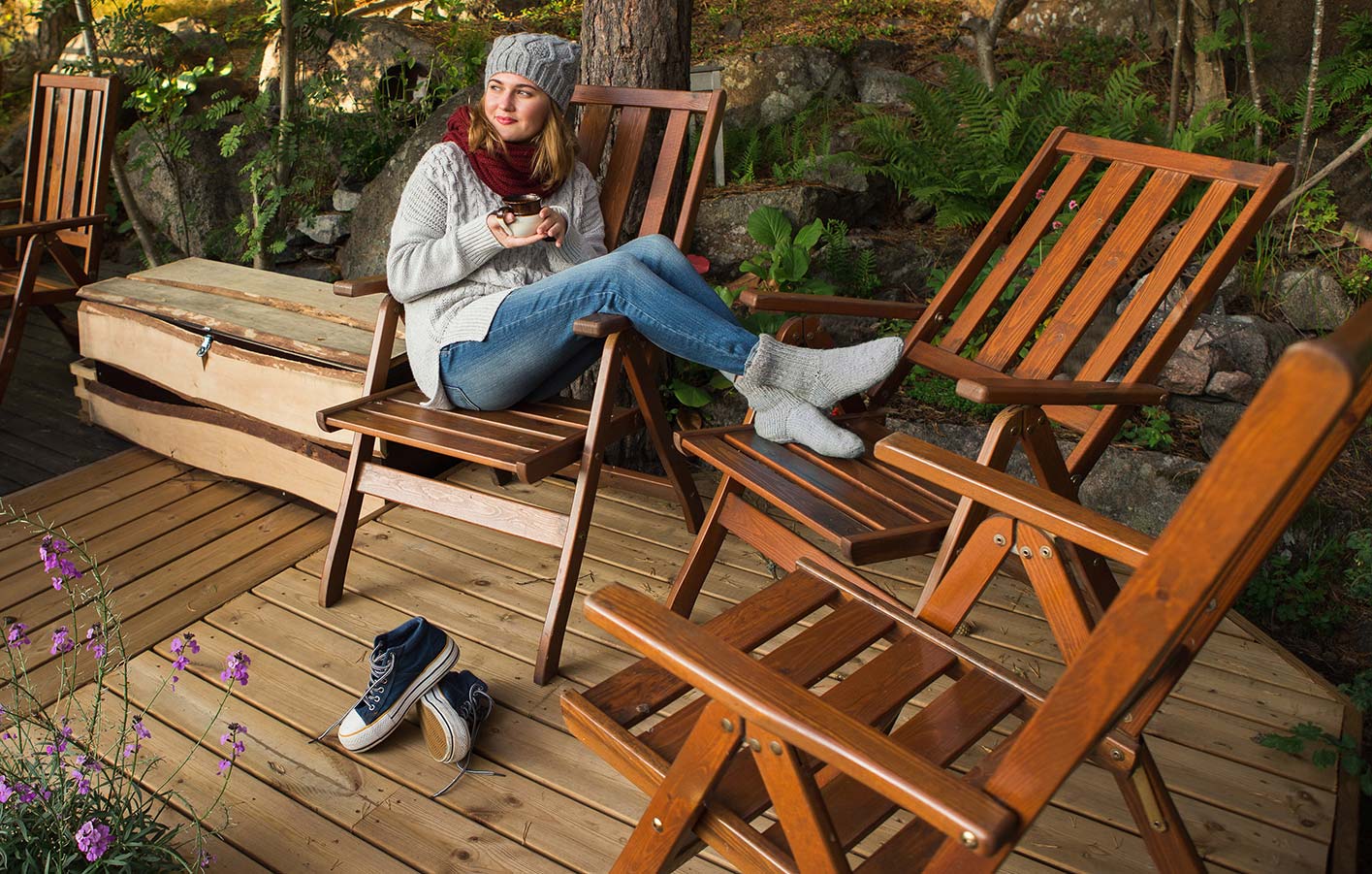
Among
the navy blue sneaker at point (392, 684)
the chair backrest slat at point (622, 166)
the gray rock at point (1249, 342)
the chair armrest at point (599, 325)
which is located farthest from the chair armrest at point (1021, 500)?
the gray rock at point (1249, 342)

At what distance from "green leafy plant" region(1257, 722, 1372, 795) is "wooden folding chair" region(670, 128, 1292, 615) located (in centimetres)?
51

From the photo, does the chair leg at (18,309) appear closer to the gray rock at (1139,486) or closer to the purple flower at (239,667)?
the purple flower at (239,667)

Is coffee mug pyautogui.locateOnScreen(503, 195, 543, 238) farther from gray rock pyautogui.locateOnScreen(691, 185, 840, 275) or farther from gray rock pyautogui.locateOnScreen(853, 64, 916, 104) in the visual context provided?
gray rock pyautogui.locateOnScreen(853, 64, 916, 104)

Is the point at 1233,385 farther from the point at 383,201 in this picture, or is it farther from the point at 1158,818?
the point at 383,201

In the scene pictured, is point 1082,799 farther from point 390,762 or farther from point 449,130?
point 449,130

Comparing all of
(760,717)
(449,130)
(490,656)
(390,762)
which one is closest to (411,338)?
(449,130)

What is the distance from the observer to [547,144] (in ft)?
8.82

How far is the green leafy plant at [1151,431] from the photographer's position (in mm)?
3320

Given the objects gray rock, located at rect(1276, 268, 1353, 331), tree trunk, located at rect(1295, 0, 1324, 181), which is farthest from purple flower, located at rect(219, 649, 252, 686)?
tree trunk, located at rect(1295, 0, 1324, 181)

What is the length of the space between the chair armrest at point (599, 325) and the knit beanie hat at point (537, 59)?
67cm

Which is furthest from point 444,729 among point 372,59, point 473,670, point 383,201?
point 372,59

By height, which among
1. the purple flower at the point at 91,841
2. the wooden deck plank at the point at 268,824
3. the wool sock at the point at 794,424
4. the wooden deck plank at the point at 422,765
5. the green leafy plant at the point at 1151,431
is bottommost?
the wooden deck plank at the point at 268,824

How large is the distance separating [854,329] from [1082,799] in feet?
7.12

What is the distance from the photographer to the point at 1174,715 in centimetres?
230
